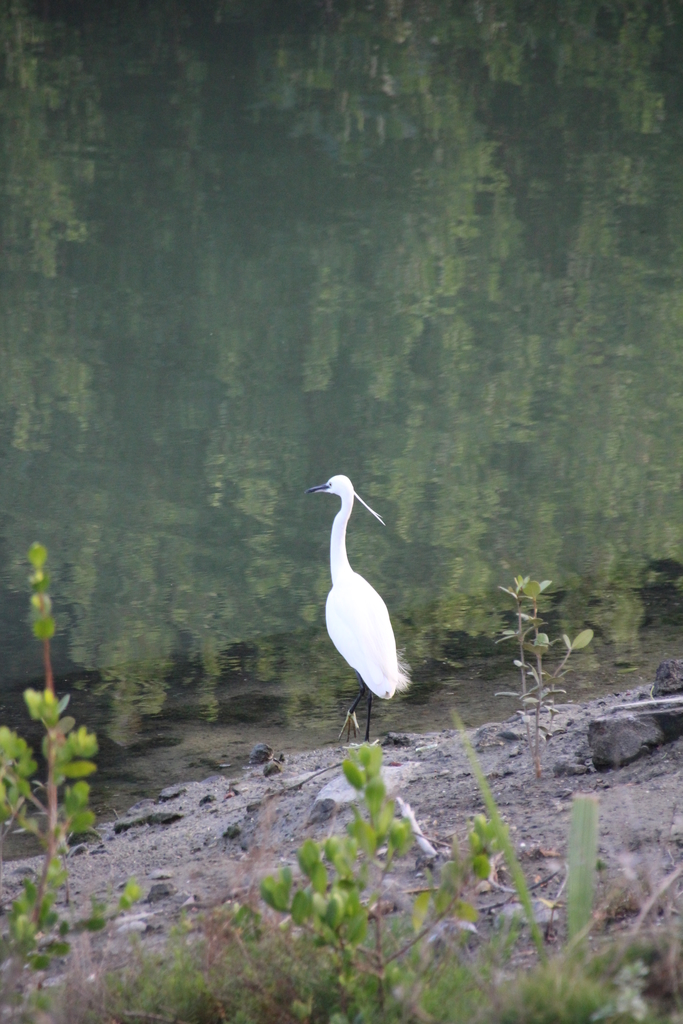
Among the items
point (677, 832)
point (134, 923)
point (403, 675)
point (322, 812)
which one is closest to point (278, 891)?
point (134, 923)

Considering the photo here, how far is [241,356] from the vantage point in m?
10.2

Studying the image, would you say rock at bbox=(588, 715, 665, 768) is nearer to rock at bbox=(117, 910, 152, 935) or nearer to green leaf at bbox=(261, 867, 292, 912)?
rock at bbox=(117, 910, 152, 935)

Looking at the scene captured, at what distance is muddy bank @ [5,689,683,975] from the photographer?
8.60 feet

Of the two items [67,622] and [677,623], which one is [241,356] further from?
[677,623]

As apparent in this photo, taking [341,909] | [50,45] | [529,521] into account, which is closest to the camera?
[341,909]

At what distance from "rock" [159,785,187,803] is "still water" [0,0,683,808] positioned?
22cm

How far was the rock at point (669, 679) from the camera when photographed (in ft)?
11.3

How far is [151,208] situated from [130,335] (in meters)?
3.97

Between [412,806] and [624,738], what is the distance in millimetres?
603

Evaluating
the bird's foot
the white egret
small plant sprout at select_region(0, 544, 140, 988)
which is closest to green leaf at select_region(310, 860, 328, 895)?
small plant sprout at select_region(0, 544, 140, 988)

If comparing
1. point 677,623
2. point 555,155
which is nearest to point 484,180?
point 555,155

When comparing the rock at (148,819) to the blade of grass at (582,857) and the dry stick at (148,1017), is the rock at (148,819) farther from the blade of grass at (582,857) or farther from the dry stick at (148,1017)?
the blade of grass at (582,857)

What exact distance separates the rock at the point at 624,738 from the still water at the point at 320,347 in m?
1.49

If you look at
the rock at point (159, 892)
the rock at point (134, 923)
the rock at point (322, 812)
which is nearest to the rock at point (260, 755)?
the rock at point (322, 812)
